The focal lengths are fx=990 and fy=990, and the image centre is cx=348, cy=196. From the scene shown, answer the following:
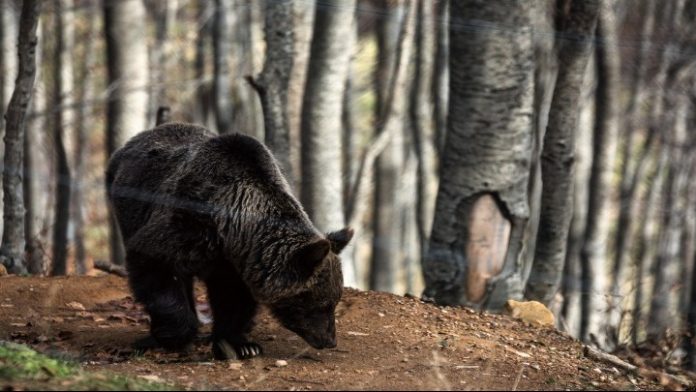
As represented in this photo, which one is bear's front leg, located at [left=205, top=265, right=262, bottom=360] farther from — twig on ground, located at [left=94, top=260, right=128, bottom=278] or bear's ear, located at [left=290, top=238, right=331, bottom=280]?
twig on ground, located at [left=94, top=260, right=128, bottom=278]

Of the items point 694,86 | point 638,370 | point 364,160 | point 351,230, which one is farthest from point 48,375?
point 694,86

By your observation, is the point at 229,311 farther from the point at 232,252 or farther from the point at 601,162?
the point at 601,162

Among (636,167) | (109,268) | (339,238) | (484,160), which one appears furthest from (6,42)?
(339,238)

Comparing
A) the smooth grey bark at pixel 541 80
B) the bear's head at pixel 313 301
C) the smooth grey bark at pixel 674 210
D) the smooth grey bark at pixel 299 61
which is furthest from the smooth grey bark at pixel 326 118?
the smooth grey bark at pixel 674 210

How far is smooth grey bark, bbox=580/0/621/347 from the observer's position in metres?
14.7

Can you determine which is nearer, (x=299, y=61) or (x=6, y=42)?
(x=299, y=61)

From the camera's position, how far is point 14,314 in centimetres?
838

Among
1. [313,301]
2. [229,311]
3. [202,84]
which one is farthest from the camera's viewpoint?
[202,84]

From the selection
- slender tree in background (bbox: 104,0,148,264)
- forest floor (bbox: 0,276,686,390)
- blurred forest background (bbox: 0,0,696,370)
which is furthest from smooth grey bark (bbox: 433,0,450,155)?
forest floor (bbox: 0,276,686,390)

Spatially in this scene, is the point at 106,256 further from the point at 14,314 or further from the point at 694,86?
the point at 14,314

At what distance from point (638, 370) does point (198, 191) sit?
339 cm

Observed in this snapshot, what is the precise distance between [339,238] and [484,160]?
2.59 meters

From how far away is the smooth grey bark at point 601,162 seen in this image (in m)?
14.7

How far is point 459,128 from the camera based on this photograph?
9.62 metres
